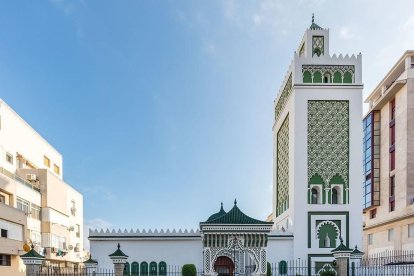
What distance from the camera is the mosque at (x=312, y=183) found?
91.1ft

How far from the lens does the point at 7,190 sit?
1188 inches

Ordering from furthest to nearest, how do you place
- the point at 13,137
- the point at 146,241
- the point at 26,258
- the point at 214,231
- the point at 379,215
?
the point at 379,215 → the point at 13,137 → the point at 146,241 → the point at 214,231 → the point at 26,258

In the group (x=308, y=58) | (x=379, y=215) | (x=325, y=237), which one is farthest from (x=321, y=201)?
(x=379, y=215)

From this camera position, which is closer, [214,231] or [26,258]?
[26,258]

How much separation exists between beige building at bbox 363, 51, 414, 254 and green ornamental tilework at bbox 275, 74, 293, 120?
11655mm

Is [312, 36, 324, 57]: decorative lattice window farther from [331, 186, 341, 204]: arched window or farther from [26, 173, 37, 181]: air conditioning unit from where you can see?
[26, 173, 37, 181]: air conditioning unit

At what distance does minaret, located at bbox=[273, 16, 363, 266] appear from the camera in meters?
28.9

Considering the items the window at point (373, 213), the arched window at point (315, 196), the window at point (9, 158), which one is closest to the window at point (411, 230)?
the window at point (373, 213)

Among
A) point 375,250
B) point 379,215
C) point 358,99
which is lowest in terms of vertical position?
point 375,250

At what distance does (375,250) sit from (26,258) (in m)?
36.0

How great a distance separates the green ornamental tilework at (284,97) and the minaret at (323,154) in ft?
3.23

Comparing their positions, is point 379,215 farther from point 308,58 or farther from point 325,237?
point 308,58

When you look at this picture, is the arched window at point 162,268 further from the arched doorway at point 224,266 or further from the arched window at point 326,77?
the arched window at point 326,77

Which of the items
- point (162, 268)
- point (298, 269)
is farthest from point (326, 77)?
point (162, 268)
